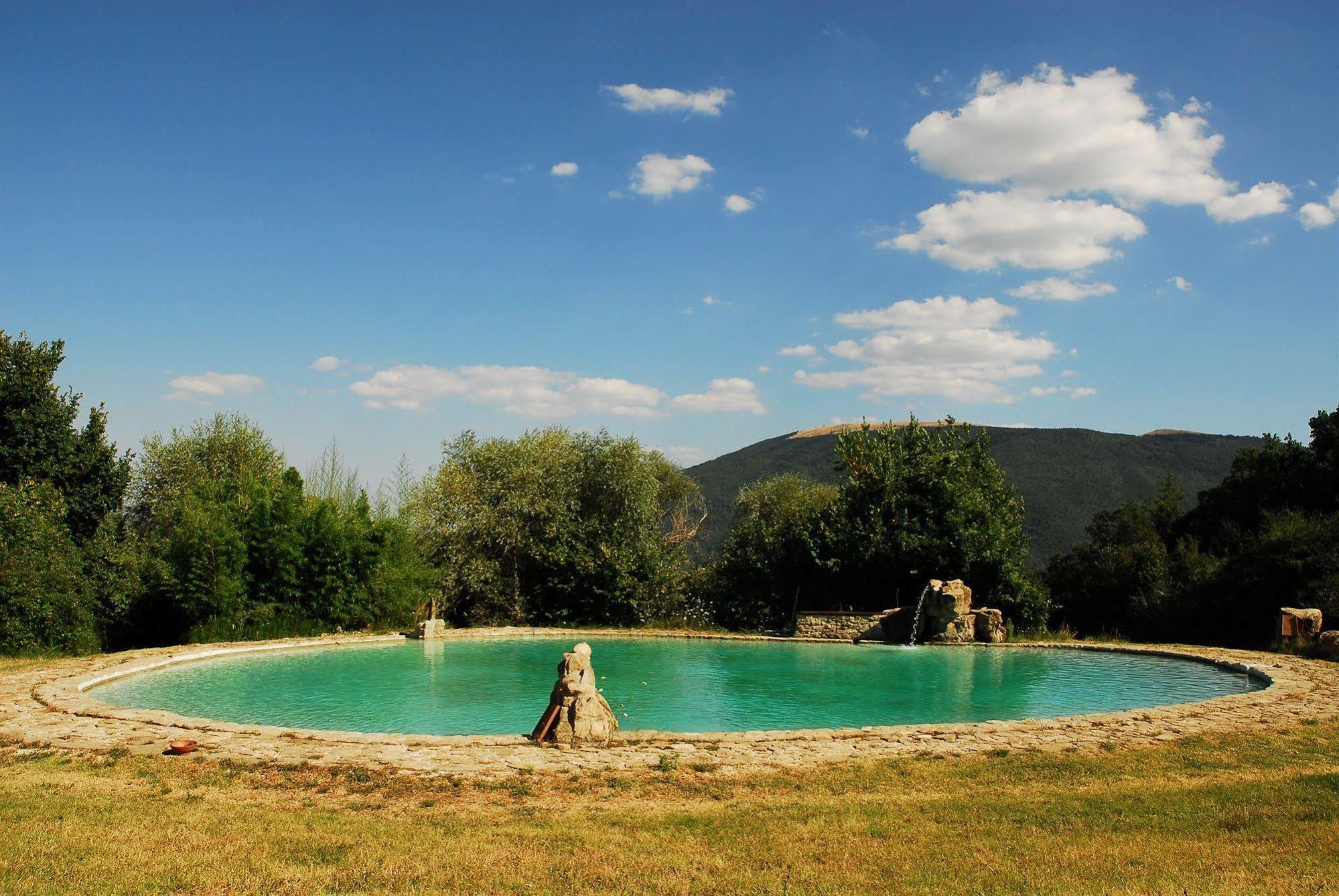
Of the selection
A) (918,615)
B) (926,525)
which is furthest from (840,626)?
(926,525)

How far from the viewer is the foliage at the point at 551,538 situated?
2503cm

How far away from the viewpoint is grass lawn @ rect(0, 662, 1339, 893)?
14.9ft

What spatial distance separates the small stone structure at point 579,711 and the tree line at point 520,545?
42.9ft

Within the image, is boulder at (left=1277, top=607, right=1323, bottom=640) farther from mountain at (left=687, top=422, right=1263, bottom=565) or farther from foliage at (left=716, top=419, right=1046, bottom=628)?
mountain at (left=687, top=422, right=1263, bottom=565)

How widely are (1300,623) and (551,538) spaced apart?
18139 mm

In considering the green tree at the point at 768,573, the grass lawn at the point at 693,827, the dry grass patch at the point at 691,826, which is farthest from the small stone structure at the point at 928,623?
the dry grass patch at the point at 691,826

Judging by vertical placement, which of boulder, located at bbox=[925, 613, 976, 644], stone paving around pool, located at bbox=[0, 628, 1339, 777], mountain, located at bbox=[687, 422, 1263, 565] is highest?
mountain, located at bbox=[687, 422, 1263, 565]

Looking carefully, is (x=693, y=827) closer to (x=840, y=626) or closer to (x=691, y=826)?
(x=691, y=826)

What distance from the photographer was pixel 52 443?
2216cm

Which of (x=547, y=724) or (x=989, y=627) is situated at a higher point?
(x=547, y=724)

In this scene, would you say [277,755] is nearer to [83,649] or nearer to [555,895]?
[555,895]

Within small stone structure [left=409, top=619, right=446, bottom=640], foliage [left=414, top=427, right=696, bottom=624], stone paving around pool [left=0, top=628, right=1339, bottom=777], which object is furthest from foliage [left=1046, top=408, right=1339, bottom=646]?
small stone structure [left=409, top=619, right=446, bottom=640]

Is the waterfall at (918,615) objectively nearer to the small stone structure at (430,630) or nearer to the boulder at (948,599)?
the boulder at (948,599)

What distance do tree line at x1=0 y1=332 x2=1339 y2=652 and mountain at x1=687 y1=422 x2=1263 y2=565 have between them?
26746 millimetres
